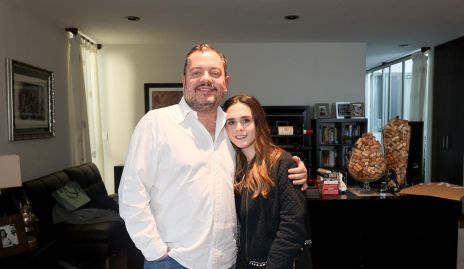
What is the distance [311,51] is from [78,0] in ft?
10.9

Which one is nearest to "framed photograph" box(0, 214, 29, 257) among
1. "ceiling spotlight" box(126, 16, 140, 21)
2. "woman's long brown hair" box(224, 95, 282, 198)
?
"woman's long brown hair" box(224, 95, 282, 198)

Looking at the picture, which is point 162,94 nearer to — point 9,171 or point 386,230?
point 9,171

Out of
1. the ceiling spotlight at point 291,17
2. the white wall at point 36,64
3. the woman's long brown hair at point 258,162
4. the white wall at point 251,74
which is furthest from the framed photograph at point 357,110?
the woman's long brown hair at point 258,162

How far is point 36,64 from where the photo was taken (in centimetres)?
382

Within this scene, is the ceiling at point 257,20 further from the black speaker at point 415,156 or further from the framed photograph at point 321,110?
the black speaker at point 415,156

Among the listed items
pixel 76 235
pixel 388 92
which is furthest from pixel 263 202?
pixel 388 92

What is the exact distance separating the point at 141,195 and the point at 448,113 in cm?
538

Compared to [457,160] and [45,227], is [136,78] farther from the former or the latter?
[457,160]

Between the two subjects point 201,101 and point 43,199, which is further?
point 43,199

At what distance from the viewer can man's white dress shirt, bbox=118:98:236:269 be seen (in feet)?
4.75

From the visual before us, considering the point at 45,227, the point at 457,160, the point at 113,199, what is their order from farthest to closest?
1. the point at 457,160
2. the point at 113,199
3. the point at 45,227

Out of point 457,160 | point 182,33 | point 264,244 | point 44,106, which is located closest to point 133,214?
point 264,244

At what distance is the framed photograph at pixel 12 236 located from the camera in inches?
106

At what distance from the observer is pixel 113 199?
4324mm
